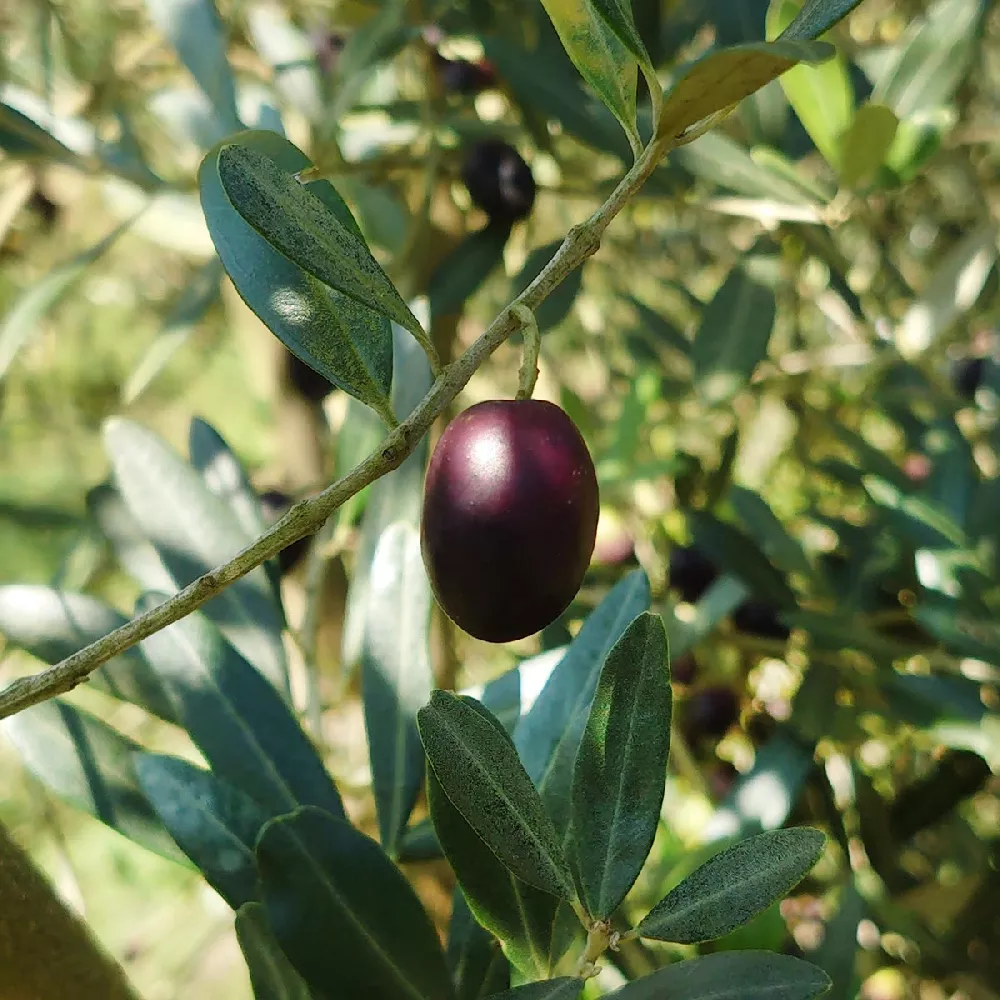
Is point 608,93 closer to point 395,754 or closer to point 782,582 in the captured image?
point 395,754

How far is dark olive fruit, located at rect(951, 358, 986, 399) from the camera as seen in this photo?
1206 mm

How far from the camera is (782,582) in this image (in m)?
0.92

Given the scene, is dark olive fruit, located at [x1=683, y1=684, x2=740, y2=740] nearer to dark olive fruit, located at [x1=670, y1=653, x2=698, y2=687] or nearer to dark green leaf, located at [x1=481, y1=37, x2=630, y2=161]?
dark olive fruit, located at [x1=670, y1=653, x2=698, y2=687]

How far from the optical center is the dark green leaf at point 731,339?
843mm

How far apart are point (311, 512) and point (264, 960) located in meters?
0.19

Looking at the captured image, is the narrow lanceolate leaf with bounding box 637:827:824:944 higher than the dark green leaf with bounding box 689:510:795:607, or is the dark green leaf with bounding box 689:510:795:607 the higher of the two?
the narrow lanceolate leaf with bounding box 637:827:824:944

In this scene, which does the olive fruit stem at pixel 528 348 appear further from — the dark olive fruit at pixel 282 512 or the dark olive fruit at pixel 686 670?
the dark olive fruit at pixel 686 670

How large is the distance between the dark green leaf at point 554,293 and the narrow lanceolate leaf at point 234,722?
1.45 feet

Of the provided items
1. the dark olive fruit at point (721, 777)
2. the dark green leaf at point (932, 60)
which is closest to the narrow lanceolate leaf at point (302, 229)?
the dark green leaf at point (932, 60)

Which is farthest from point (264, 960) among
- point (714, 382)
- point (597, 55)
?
point (714, 382)

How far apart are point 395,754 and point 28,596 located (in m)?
0.22

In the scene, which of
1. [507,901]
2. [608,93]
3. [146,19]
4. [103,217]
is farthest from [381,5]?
[103,217]

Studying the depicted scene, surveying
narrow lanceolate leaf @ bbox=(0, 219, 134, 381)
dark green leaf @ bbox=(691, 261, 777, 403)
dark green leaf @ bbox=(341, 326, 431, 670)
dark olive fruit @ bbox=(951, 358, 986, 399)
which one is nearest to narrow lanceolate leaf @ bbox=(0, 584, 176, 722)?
dark green leaf @ bbox=(341, 326, 431, 670)

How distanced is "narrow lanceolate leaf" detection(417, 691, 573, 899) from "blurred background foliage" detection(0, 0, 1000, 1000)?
332mm
